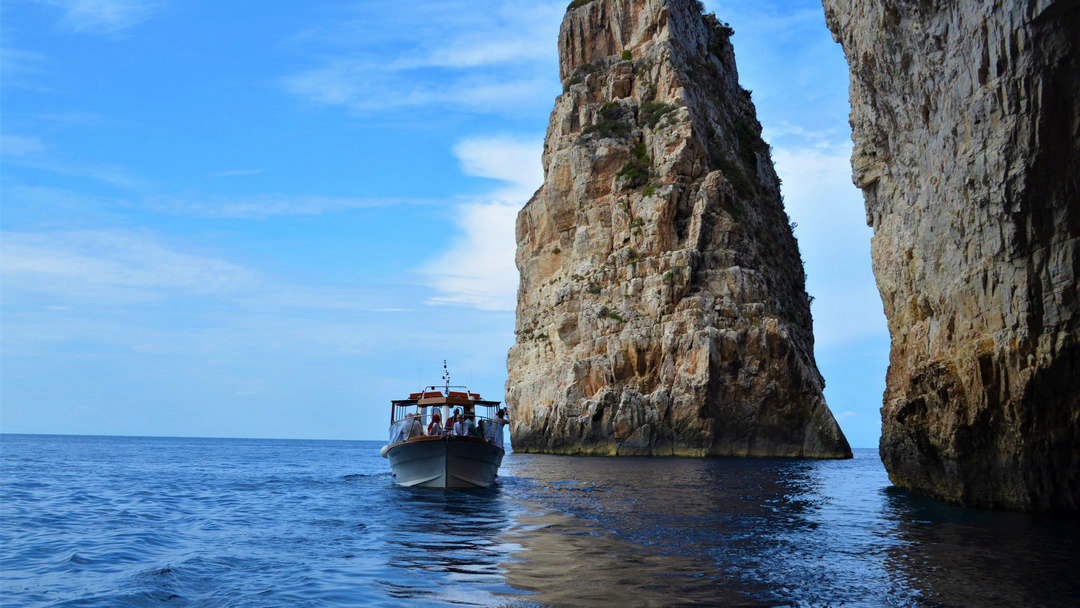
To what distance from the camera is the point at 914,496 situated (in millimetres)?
25359

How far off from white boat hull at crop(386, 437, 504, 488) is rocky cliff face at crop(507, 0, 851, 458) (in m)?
28.7

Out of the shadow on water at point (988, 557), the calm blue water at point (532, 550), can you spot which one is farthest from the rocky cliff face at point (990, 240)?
the calm blue water at point (532, 550)

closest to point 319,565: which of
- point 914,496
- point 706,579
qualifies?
point 706,579

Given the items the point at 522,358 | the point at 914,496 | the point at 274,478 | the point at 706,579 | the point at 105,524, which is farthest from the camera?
the point at 522,358

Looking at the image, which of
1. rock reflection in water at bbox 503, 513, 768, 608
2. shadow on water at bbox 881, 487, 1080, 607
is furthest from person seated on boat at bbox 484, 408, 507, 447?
shadow on water at bbox 881, 487, 1080, 607

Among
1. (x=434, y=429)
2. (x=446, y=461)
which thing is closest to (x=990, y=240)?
(x=446, y=461)

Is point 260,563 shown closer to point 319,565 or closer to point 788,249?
point 319,565

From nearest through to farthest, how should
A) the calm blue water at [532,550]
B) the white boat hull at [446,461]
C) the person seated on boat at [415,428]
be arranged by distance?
the calm blue water at [532,550] → the white boat hull at [446,461] → the person seated on boat at [415,428]

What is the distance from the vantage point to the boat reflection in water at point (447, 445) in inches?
1121

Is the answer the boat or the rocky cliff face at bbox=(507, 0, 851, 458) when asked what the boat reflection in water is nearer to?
the boat

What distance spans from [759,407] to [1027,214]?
40170 mm

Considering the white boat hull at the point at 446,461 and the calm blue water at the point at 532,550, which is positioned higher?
the white boat hull at the point at 446,461

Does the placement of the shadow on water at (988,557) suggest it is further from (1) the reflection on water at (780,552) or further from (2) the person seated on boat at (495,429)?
(2) the person seated on boat at (495,429)

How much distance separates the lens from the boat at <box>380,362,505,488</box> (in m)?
28.5
